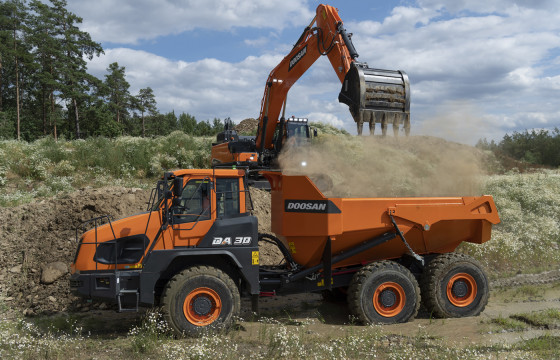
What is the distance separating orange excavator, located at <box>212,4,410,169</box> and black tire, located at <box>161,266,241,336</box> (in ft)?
12.1

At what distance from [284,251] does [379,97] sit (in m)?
3.27

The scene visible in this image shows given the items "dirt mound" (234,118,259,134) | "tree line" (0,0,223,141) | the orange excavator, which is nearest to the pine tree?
"tree line" (0,0,223,141)

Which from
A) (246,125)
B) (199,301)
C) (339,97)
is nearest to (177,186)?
(199,301)

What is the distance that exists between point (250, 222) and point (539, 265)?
29.3ft

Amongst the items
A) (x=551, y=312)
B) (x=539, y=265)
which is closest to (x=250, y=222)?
(x=551, y=312)

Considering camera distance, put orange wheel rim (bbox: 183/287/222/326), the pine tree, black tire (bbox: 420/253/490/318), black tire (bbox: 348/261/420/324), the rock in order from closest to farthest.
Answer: orange wheel rim (bbox: 183/287/222/326) < black tire (bbox: 348/261/420/324) < black tire (bbox: 420/253/490/318) < the rock < the pine tree

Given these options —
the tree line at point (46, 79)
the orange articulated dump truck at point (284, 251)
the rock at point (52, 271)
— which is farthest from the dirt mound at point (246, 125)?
the orange articulated dump truck at point (284, 251)

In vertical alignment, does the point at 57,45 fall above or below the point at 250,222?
above

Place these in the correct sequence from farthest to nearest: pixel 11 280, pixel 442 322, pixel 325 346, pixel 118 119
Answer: pixel 118 119, pixel 11 280, pixel 442 322, pixel 325 346

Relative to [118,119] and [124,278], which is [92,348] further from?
[118,119]

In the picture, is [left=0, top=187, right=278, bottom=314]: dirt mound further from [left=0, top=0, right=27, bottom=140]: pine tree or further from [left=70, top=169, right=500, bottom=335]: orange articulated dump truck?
[left=0, top=0, right=27, bottom=140]: pine tree

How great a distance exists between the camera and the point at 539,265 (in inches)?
468

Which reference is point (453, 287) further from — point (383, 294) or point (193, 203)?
point (193, 203)

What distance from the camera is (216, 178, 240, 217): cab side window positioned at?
23.2 ft
